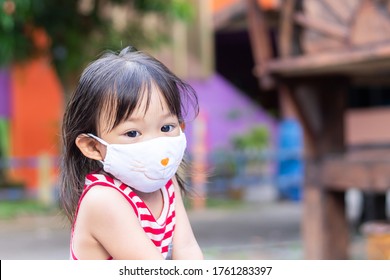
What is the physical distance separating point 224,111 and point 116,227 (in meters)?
15.5

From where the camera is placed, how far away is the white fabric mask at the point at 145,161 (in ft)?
6.26

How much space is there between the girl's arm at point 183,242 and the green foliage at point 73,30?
10.4 m

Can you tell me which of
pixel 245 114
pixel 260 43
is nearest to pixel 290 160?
pixel 245 114

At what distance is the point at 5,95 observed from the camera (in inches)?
635

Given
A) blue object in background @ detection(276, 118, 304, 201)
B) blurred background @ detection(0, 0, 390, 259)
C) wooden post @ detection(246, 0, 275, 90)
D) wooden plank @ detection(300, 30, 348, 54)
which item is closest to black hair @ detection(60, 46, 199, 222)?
blurred background @ detection(0, 0, 390, 259)

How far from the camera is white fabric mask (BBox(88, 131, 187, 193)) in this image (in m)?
1.91

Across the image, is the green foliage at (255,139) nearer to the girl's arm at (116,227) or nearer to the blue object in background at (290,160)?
the blue object in background at (290,160)

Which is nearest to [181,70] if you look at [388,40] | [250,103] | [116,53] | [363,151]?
[250,103]

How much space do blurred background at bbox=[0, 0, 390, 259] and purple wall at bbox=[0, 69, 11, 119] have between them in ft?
0.08

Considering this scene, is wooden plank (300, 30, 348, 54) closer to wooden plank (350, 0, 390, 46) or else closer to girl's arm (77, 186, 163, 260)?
wooden plank (350, 0, 390, 46)

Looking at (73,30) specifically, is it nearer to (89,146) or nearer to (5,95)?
(5,95)

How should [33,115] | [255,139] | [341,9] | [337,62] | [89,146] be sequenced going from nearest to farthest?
[89,146] < [337,62] < [341,9] < [33,115] < [255,139]

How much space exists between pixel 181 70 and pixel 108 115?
1504 centimetres
